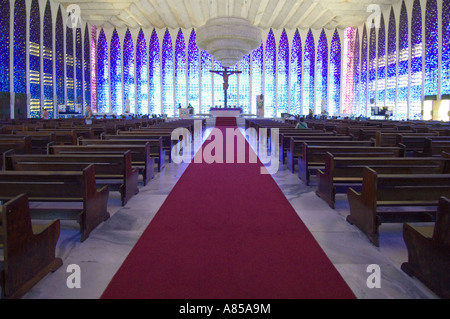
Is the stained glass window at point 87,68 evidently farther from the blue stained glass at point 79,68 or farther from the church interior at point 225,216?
the church interior at point 225,216

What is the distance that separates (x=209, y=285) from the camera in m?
2.28

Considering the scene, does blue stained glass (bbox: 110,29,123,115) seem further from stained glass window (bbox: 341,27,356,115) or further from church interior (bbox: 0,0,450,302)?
church interior (bbox: 0,0,450,302)

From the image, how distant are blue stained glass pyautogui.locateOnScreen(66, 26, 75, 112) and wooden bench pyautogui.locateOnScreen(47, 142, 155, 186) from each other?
22082 mm

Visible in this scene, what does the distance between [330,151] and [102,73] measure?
3045cm

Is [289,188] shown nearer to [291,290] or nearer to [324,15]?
[291,290]

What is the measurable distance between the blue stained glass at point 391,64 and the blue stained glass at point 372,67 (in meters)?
1.85

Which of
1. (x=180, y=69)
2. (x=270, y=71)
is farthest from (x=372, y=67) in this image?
(x=180, y=69)

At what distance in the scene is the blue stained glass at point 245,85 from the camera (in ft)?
108

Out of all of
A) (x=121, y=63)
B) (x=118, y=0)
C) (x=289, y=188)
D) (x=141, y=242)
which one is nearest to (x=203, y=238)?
(x=141, y=242)

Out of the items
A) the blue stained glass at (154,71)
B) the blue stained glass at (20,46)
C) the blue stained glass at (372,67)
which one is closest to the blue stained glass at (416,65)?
the blue stained glass at (372,67)

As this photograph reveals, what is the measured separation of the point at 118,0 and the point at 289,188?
22.5m

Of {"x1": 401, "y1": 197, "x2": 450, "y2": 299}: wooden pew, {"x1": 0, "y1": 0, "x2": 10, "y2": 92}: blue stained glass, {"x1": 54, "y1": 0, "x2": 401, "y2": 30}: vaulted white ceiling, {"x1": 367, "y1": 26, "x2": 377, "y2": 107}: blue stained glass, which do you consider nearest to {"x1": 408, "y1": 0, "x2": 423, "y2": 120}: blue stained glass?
{"x1": 54, "y1": 0, "x2": 401, "y2": 30}: vaulted white ceiling

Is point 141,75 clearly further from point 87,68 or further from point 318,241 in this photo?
point 318,241

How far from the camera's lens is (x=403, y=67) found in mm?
22562
